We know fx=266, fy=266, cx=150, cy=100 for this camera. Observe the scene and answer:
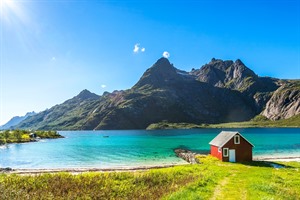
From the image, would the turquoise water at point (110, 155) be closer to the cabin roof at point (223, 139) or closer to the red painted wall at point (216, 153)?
the red painted wall at point (216, 153)

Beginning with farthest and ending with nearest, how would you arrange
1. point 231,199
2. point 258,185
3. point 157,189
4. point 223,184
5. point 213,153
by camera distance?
point 213,153, point 223,184, point 258,185, point 157,189, point 231,199

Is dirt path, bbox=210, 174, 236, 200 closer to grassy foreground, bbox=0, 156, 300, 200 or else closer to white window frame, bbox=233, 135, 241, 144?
grassy foreground, bbox=0, 156, 300, 200

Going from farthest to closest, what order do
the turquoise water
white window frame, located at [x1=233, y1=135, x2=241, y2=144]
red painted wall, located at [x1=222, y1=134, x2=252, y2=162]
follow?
the turquoise water, white window frame, located at [x1=233, y1=135, x2=241, y2=144], red painted wall, located at [x1=222, y1=134, x2=252, y2=162]

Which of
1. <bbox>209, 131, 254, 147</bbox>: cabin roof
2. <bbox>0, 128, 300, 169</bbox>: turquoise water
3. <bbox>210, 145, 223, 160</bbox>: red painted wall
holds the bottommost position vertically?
<bbox>0, 128, 300, 169</bbox>: turquoise water

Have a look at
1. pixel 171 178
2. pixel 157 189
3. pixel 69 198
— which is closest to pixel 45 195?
pixel 69 198

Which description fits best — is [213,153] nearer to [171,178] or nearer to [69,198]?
[171,178]

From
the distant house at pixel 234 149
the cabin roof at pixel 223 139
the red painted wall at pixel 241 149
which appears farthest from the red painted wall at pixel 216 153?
the red painted wall at pixel 241 149

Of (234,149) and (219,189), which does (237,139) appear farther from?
(219,189)

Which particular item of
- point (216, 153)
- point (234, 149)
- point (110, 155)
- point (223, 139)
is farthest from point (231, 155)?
point (110, 155)

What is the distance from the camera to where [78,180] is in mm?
28203

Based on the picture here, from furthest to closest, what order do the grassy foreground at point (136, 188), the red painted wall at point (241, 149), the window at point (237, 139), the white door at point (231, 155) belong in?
the window at point (237, 139) → the red painted wall at point (241, 149) → the white door at point (231, 155) → the grassy foreground at point (136, 188)

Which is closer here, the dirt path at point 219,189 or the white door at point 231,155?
the dirt path at point 219,189

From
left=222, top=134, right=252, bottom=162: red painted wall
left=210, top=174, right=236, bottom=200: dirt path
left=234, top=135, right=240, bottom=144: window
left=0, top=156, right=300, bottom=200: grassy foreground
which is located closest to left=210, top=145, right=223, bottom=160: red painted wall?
left=222, top=134, right=252, bottom=162: red painted wall

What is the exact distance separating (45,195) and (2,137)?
169 m
